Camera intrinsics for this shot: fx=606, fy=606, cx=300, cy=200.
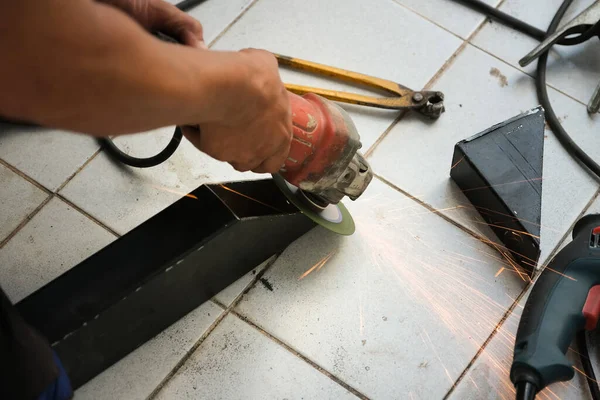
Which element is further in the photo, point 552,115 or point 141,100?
point 552,115

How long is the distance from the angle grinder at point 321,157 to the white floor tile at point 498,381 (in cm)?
51

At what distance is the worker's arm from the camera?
0.63 m

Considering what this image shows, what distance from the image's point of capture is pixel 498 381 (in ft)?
4.67

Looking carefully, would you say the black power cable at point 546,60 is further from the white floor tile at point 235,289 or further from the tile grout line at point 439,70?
the white floor tile at point 235,289

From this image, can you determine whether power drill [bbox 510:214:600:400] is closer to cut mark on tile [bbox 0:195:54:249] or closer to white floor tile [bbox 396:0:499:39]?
white floor tile [bbox 396:0:499:39]

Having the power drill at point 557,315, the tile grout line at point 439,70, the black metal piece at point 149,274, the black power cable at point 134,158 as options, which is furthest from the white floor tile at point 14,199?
the power drill at point 557,315

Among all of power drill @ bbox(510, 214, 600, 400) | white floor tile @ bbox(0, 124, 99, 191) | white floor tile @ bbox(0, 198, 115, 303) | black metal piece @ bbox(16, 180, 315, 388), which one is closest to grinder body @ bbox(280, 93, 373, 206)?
black metal piece @ bbox(16, 180, 315, 388)

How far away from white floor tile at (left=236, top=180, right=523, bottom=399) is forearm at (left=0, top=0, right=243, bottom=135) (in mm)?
838

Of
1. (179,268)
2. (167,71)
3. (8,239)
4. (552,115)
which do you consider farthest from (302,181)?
(552,115)

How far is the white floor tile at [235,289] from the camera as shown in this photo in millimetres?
1490

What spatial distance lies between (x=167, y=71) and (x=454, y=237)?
1091 mm

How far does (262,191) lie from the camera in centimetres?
141

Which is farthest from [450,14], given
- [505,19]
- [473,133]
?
[473,133]

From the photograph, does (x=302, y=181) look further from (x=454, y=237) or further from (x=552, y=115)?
(x=552, y=115)
